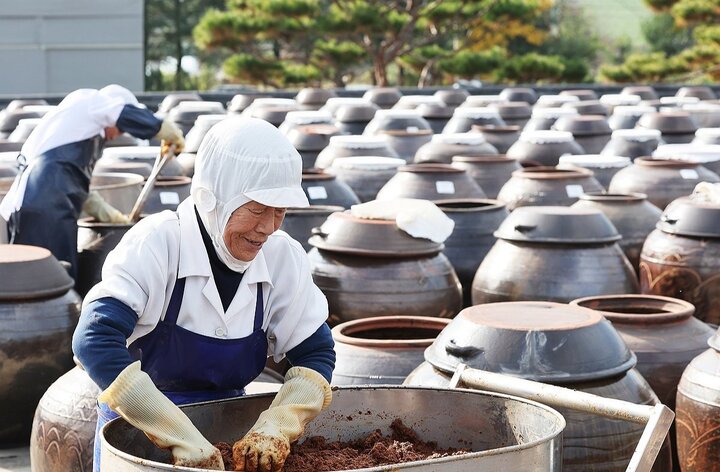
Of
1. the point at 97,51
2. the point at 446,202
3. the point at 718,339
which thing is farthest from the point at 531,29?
the point at 718,339

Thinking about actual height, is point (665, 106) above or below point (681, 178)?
below

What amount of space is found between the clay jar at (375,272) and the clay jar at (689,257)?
4.91 feet

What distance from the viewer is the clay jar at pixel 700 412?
15.3ft

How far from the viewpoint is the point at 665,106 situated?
58.9ft

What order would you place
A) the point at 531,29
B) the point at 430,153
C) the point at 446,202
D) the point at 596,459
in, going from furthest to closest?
the point at 531,29
the point at 430,153
the point at 446,202
the point at 596,459

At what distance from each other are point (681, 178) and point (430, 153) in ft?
8.00

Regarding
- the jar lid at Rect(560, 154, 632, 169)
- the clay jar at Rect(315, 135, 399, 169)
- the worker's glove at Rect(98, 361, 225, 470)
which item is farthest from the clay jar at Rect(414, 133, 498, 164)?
the worker's glove at Rect(98, 361, 225, 470)

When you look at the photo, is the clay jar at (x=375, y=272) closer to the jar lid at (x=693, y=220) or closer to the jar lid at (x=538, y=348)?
the jar lid at (x=693, y=220)

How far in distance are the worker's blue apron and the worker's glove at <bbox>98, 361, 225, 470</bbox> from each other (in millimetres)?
299

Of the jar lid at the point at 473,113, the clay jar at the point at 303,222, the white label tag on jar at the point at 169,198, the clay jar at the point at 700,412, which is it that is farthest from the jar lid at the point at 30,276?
the jar lid at the point at 473,113

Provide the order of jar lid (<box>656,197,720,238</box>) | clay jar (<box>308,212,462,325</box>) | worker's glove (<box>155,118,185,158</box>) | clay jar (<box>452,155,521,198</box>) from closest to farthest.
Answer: clay jar (<box>308,212,462,325</box>)
jar lid (<box>656,197,720,238</box>)
worker's glove (<box>155,118,185,158</box>)
clay jar (<box>452,155,521,198</box>)

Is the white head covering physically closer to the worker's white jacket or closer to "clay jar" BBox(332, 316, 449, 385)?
the worker's white jacket

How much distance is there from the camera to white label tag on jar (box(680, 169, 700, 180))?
9238mm

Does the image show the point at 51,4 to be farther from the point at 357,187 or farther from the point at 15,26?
the point at 357,187
